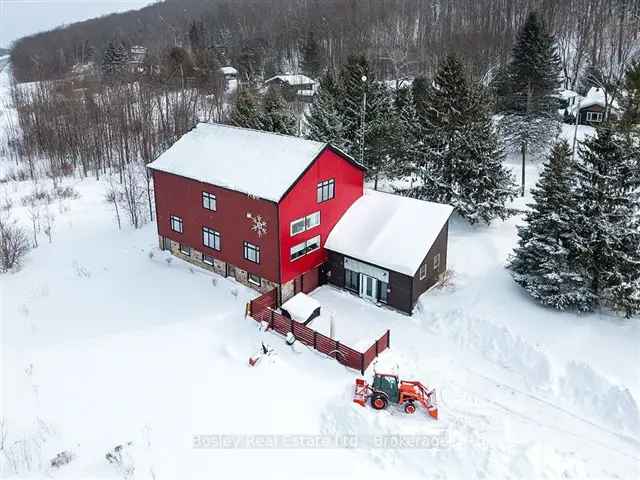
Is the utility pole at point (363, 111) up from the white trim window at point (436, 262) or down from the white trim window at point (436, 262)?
up

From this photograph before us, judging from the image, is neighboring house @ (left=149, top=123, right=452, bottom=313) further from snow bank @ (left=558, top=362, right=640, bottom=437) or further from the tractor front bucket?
snow bank @ (left=558, top=362, right=640, bottom=437)

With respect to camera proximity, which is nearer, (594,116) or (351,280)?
(351,280)

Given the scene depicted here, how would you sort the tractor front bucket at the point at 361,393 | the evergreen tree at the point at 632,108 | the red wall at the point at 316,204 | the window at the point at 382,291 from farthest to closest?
the window at the point at 382,291
the evergreen tree at the point at 632,108
the red wall at the point at 316,204
the tractor front bucket at the point at 361,393

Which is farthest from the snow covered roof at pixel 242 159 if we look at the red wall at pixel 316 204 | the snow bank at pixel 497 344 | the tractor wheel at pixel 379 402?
the tractor wheel at pixel 379 402

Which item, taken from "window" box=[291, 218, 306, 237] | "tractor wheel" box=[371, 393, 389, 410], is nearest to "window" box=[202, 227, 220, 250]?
"window" box=[291, 218, 306, 237]

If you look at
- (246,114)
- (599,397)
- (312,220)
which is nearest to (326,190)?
(312,220)

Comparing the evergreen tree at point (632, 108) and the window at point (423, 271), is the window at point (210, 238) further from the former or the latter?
the evergreen tree at point (632, 108)

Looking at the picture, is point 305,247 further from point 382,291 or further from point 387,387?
point 387,387
